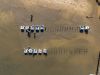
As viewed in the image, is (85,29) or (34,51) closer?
(34,51)

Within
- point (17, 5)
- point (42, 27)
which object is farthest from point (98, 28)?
point (17, 5)

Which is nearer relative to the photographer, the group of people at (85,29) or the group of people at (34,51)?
the group of people at (34,51)

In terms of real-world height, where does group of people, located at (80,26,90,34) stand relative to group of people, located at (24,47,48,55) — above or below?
above

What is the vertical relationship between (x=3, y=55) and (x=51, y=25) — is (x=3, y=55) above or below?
below

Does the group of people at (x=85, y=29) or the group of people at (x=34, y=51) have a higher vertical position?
the group of people at (x=85, y=29)

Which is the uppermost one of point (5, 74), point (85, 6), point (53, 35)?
point (85, 6)

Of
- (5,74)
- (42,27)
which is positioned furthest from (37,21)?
(5,74)

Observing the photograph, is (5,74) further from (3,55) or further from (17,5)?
(17,5)

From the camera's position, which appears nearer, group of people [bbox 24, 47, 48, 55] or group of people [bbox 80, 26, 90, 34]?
group of people [bbox 24, 47, 48, 55]

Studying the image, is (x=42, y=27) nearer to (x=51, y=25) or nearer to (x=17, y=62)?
(x=51, y=25)

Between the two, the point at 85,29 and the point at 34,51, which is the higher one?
the point at 85,29
